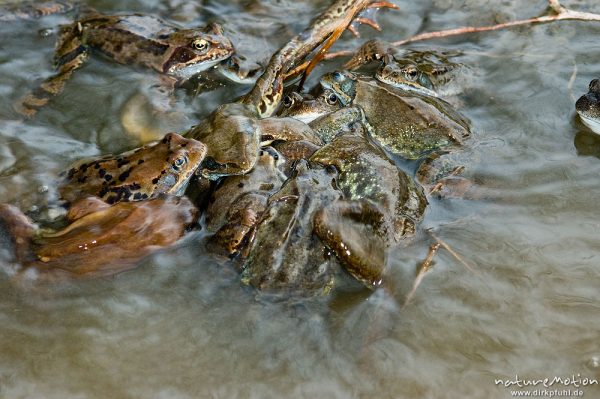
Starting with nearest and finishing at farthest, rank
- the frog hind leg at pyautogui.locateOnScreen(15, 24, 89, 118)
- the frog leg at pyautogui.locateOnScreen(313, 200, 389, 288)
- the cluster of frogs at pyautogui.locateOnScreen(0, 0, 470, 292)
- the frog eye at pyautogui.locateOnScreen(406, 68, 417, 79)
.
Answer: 1. the frog leg at pyautogui.locateOnScreen(313, 200, 389, 288)
2. the cluster of frogs at pyautogui.locateOnScreen(0, 0, 470, 292)
3. the frog hind leg at pyautogui.locateOnScreen(15, 24, 89, 118)
4. the frog eye at pyautogui.locateOnScreen(406, 68, 417, 79)

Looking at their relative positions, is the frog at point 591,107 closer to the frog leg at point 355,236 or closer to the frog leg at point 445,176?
the frog leg at point 445,176

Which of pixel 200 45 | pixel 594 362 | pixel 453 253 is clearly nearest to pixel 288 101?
pixel 200 45

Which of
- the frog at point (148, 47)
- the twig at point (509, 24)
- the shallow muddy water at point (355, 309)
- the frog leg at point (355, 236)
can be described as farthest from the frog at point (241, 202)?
the twig at point (509, 24)

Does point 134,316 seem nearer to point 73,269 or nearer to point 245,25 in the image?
point 73,269

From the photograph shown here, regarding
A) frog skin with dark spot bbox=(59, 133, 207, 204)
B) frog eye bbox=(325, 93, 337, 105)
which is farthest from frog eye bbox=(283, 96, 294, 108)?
frog skin with dark spot bbox=(59, 133, 207, 204)

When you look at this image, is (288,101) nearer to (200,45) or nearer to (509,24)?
(200,45)

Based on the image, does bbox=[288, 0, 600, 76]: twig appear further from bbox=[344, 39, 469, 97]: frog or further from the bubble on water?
the bubble on water

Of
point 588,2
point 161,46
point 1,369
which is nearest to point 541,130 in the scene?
point 588,2
